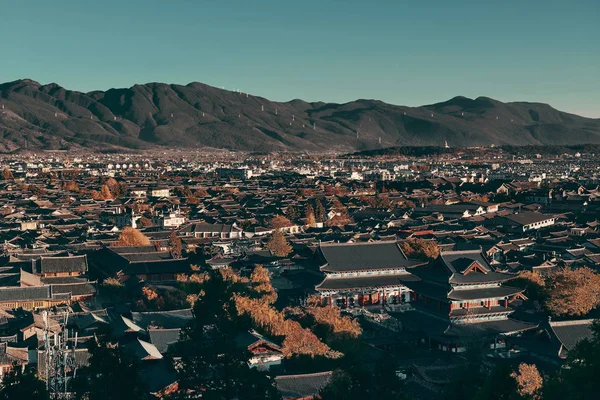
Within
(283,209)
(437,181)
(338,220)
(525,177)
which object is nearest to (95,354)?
(338,220)

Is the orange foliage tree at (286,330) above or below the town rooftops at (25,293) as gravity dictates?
above

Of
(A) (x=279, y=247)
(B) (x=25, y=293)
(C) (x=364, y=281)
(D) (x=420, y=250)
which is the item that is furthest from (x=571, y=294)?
(B) (x=25, y=293)

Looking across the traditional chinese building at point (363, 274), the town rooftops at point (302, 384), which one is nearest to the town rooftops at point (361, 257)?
the traditional chinese building at point (363, 274)

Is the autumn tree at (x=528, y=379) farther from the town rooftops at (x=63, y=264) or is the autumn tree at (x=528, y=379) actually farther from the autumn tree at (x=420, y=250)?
the town rooftops at (x=63, y=264)

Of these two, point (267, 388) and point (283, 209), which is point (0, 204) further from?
point (267, 388)

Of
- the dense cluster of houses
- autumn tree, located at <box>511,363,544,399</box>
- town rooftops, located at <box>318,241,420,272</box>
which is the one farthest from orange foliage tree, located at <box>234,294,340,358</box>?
town rooftops, located at <box>318,241,420,272</box>

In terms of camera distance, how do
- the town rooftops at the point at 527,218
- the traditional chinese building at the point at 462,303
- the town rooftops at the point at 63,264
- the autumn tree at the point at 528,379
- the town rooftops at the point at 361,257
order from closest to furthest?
1. the autumn tree at the point at 528,379
2. the traditional chinese building at the point at 462,303
3. the town rooftops at the point at 361,257
4. the town rooftops at the point at 63,264
5. the town rooftops at the point at 527,218

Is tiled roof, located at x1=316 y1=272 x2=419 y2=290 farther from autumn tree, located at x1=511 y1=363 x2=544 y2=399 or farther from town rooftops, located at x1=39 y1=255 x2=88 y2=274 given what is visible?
town rooftops, located at x1=39 y1=255 x2=88 y2=274
